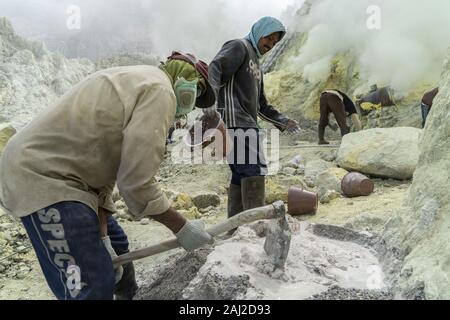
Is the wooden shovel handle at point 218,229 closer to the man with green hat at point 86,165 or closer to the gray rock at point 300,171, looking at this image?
the man with green hat at point 86,165

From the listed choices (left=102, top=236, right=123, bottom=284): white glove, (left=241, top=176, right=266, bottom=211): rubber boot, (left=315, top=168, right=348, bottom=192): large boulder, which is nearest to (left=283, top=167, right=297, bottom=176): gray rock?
(left=315, top=168, right=348, bottom=192): large boulder

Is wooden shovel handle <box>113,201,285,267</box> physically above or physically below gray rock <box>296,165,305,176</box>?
above

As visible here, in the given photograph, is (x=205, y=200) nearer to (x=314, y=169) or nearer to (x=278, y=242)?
(x=314, y=169)

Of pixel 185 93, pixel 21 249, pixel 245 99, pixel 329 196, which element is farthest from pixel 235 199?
pixel 21 249

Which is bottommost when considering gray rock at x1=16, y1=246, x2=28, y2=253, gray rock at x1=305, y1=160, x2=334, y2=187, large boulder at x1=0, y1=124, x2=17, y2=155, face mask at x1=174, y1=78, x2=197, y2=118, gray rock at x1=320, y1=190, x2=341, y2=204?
gray rock at x1=16, y1=246, x2=28, y2=253

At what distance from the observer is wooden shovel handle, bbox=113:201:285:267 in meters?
2.17

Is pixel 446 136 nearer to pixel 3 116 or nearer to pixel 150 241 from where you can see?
pixel 150 241

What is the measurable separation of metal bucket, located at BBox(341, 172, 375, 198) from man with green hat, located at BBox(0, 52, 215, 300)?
3350mm

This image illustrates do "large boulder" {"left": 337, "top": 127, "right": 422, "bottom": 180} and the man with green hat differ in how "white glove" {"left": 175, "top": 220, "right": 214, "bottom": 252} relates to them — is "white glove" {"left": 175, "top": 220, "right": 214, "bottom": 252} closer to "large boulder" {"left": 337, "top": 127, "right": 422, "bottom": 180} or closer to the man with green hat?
the man with green hat

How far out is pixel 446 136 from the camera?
7.75ft

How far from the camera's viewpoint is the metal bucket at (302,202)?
14.6ft

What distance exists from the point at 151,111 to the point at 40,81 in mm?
14846

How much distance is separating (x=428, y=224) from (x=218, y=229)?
981mm

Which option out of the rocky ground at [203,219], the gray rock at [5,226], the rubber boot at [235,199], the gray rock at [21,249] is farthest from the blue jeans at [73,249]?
the gray rock at [5,226]
